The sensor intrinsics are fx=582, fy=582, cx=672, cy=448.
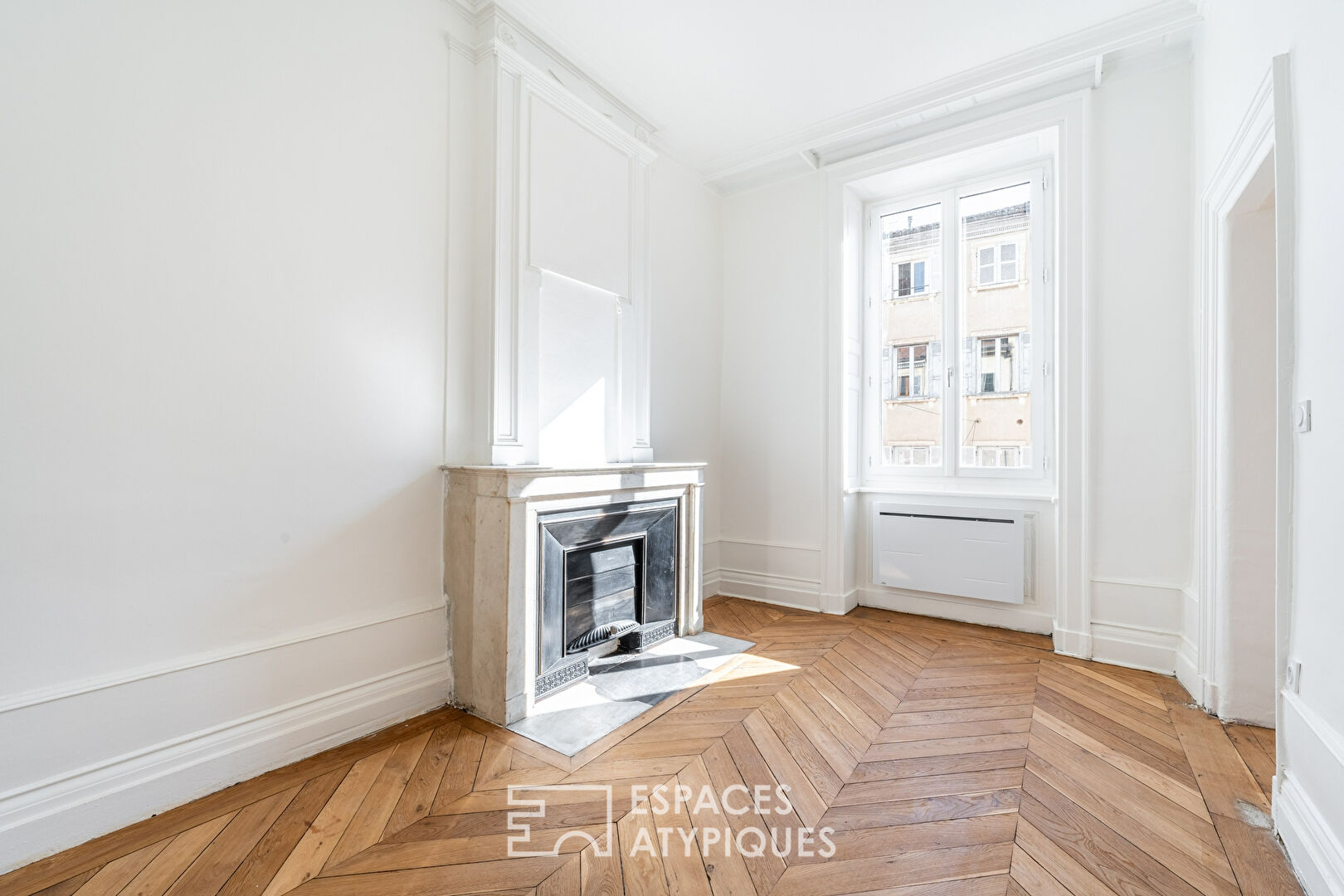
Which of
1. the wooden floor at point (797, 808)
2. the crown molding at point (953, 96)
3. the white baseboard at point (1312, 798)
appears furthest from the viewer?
the crown molding at point (953, 96)

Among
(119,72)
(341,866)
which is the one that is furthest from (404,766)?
(119,72)

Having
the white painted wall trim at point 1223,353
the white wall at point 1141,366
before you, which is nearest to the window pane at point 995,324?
the white wall at point 1141,366

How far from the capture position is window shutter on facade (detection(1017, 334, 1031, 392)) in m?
3.49

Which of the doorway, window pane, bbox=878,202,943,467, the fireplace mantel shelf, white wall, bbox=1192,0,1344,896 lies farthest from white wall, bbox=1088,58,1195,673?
the fireplace mantel shelf

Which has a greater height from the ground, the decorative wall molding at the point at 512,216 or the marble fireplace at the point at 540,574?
the decorative wall molding at the point at 512,216

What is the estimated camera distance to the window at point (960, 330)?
3.51 metres

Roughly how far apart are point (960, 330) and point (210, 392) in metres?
3.83

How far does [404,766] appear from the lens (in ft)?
6.42

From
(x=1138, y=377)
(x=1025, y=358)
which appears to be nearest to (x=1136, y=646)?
(x=1138, y=377)

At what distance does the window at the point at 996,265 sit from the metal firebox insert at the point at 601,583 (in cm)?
244

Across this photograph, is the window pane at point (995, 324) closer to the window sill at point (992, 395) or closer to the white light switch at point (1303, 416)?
the window sill at point (992, 395)

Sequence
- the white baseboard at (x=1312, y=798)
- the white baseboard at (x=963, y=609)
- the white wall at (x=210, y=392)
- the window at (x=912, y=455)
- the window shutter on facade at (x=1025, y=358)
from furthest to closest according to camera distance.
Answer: the window at (x=912, y=455), the window shutter on facade at (x=1025, y=358), the white baseboard at (x=963, y=609), the white wall at (x=210, y=392), the white baseboard at (x=1312, y=798)

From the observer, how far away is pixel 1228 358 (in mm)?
2275

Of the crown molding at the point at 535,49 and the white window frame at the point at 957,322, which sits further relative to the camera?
the white window frame at the point at 957,322
